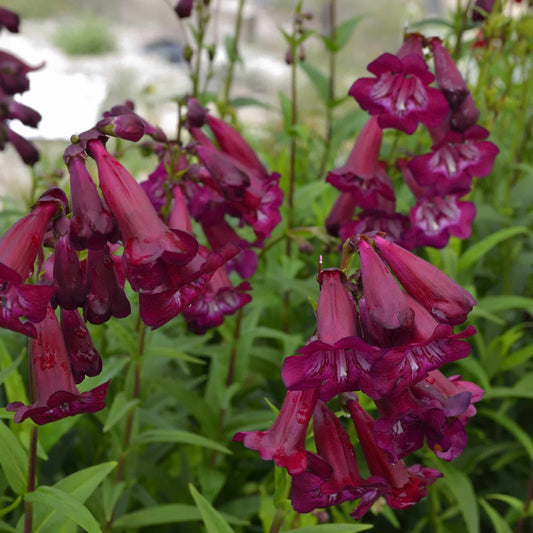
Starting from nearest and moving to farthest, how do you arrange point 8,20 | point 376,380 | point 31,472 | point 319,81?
point 376,380
point 31,472
point 8,20
point 319,81

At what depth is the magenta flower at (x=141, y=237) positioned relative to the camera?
1371 mm

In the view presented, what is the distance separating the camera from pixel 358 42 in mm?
16312

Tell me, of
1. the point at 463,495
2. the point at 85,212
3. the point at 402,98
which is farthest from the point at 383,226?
the point at 85,212

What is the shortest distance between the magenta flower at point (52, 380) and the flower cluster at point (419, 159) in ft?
3.63

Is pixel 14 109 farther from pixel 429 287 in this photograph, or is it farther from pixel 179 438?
pixel 429 287

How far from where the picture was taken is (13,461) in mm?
1740

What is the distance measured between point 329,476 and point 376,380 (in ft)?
0.86

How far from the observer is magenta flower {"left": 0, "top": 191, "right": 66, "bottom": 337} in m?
1.31

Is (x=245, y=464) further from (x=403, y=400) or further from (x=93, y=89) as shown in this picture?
(x=93, y=89)

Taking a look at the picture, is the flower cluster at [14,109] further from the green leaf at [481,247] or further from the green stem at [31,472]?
the green leaf at [481,247]

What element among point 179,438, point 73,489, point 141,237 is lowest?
point 73,489

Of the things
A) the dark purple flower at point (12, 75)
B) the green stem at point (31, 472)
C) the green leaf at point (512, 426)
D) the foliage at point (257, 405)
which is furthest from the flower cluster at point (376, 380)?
the dark purple flower at point (12, 75)

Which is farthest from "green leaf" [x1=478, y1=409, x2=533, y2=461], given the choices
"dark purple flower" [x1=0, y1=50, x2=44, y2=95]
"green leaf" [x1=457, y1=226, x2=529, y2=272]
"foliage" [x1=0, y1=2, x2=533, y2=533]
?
"dark purple flower" [x1=0, y1=50, x2=44, y2=95]

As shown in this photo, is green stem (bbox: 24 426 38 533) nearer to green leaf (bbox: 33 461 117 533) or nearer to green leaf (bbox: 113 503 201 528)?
green leaf (bbox: 33 461 117 533)
